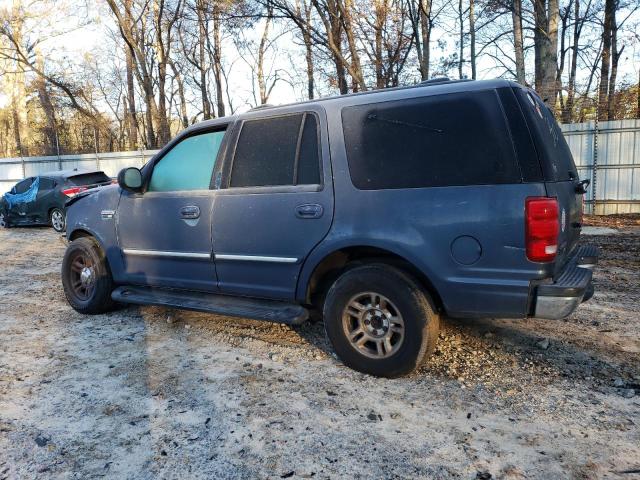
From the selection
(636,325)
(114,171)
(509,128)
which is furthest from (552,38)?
(114,171)

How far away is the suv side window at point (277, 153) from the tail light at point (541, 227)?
1442 millimetres

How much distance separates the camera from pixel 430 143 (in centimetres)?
306

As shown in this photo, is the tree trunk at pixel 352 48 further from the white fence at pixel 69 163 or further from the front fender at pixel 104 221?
Answer: the front fender at pixel 104 221

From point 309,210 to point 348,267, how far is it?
1.64ft

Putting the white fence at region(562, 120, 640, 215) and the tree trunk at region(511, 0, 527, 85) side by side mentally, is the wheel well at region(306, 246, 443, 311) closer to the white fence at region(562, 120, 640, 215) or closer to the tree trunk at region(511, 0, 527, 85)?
the white fence at region(562, 120, 640, 215)

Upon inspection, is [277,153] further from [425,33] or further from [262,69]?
[262,69]

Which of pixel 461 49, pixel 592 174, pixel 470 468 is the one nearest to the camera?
pixel 470 468

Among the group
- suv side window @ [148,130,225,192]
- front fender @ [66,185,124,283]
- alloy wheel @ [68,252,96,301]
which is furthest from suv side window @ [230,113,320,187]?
alloy wheel @ [68,252,96,301]

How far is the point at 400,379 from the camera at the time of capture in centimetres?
323

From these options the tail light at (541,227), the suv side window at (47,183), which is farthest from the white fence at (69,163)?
the tail light at (541,227)

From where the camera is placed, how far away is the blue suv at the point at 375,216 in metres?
2.84

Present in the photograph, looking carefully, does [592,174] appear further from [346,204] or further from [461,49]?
[461,49]

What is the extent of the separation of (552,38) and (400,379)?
12.5 meters

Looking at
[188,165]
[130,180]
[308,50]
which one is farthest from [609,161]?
[308,50]
